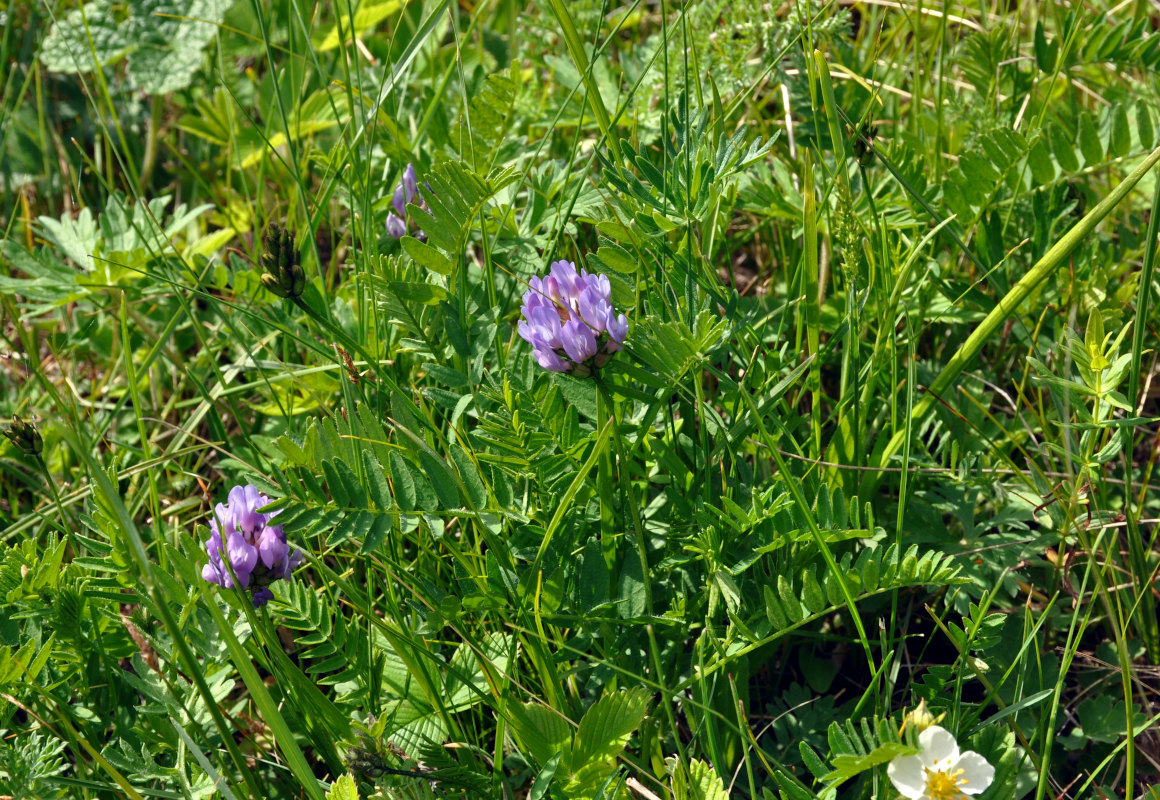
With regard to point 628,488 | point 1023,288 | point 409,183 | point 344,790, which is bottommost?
point 344,790

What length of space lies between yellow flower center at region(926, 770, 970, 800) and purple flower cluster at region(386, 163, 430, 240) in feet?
3.81

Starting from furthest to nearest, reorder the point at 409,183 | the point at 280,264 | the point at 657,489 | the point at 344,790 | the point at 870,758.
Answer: the point at 409,183
the point at 657,489
the point at 280,264
the point at 344,790
the point at 870,758

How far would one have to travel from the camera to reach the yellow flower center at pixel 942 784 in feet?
3.49

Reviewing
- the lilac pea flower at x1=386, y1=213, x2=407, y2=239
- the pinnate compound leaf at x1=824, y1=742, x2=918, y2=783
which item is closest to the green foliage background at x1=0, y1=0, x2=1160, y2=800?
the pinnate compound leaf at x1=824, y1=742, x2=918, y2=783

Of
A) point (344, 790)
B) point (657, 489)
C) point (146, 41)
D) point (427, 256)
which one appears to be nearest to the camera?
point (344, 790)

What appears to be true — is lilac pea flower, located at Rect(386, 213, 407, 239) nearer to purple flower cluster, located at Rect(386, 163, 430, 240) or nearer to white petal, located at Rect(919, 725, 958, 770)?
purple flower cluster, located at Rect(386, 163, 430, 240)

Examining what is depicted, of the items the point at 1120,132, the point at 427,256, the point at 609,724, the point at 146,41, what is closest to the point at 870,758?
the point at 609,724

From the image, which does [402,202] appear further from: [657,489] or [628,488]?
[628,488]

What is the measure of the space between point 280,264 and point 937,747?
954 millimetres

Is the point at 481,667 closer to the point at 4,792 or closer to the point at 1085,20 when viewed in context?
the point at 4,792

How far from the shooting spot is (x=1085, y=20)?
1.85 metres

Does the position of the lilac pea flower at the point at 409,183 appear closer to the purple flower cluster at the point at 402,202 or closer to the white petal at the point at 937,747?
the purple flower cluster at the point at 402,202

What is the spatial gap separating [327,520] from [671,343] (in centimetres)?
46

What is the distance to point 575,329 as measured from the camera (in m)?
1.21
